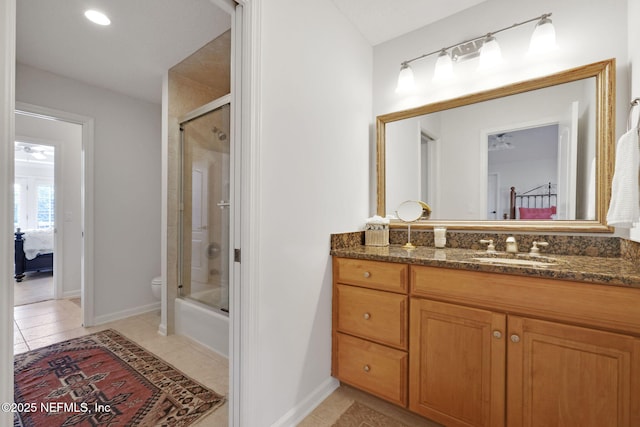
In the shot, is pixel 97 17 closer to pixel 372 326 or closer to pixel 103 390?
pixel 103 390

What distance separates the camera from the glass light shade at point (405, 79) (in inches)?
78.2

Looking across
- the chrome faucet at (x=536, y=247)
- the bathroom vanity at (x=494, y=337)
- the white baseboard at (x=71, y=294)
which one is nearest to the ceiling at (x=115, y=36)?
the bathroom vanity at (x=494, y=337)

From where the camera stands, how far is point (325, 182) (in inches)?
67.1

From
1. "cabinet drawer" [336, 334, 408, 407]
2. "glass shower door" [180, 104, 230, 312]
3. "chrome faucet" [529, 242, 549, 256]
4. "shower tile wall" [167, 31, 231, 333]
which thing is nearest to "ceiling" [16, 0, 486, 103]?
"shower tile wall" [167, 31, 231, 333]

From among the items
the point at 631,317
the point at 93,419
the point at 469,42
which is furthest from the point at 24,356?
the point at 469,42

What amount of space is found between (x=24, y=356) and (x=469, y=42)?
3.97m

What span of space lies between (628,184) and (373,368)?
1458 millimetres

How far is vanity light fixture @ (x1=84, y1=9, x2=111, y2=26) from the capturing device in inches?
74.3

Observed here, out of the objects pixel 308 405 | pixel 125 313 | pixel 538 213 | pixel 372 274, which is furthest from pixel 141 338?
pixel 538 213

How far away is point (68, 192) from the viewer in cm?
374

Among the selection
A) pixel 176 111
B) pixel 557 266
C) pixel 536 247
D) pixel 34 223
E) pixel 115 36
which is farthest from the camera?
pixel 34 223

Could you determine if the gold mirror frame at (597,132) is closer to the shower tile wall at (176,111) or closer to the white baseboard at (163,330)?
the shower tile wall at (176,111)

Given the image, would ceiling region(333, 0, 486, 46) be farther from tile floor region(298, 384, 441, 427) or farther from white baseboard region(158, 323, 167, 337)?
white baseboard region(158, 323, 167, 337)

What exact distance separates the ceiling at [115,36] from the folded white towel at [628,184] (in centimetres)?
237
